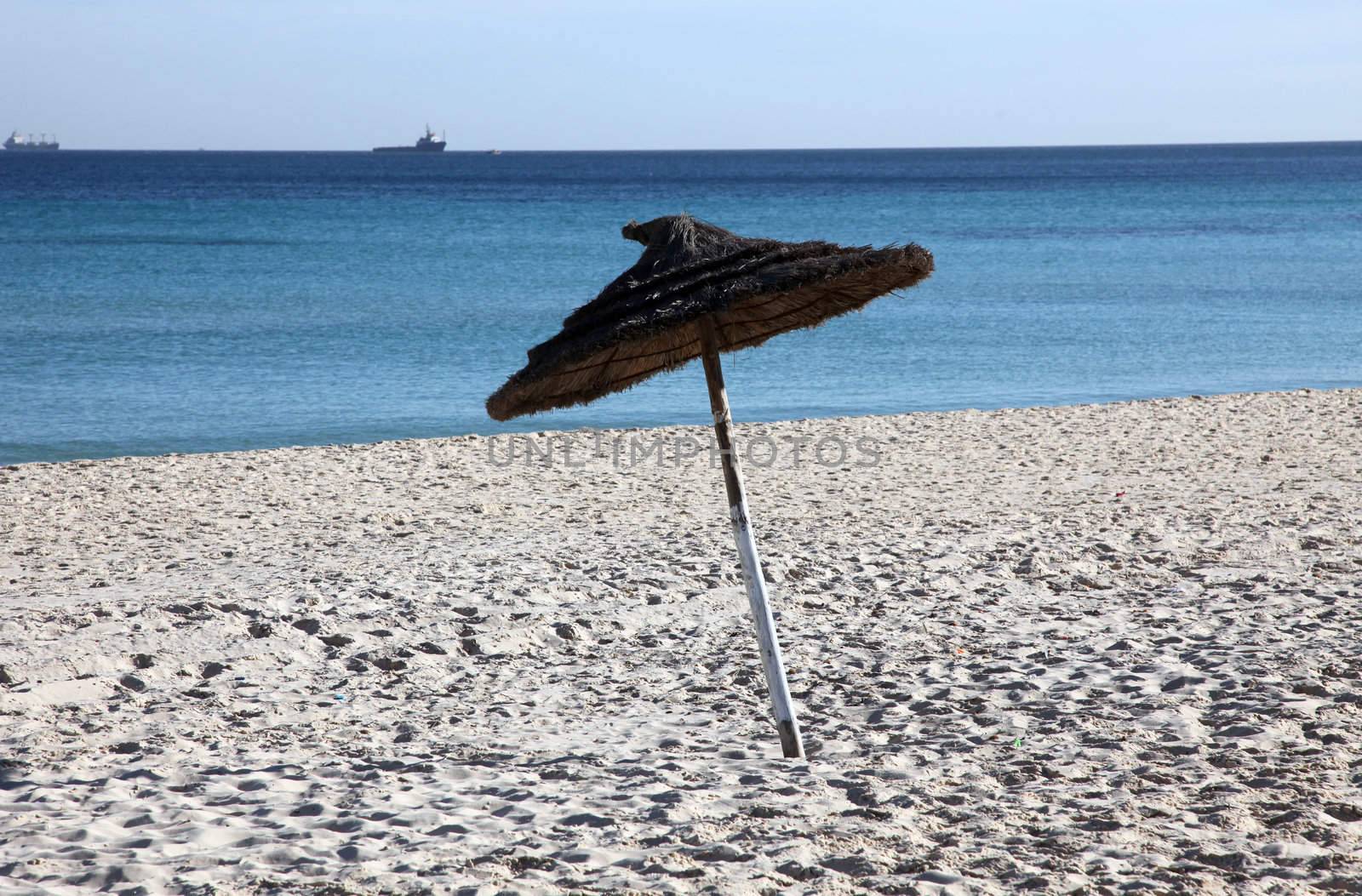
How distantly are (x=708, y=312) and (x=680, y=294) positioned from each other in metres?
0.15

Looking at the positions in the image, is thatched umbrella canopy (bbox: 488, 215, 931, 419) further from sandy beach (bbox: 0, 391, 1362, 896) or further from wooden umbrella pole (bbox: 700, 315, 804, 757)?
sandy beach (bbox: 0, 391, 1362, 896)

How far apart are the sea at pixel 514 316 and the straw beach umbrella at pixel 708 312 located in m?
9.94

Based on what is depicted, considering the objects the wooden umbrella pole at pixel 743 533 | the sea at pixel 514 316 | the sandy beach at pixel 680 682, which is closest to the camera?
the sandy beach at pixel 680 682

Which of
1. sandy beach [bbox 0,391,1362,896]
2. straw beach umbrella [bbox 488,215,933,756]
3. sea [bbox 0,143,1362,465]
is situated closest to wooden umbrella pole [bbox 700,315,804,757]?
straw beach umbrella [bbox 488,215,933,756]

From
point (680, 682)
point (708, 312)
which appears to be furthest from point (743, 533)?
point (680, 682)

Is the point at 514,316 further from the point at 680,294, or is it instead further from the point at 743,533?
the point at 680,294

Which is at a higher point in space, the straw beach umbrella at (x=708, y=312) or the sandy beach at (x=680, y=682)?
the straw beach umbrella at (x=708, y=312)

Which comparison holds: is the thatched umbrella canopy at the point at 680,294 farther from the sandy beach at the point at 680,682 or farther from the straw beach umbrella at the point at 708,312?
the sandy beach at the point at 680,682

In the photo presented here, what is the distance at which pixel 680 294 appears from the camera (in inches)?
151

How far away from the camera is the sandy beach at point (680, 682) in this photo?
12.2 ft

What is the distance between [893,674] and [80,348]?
1834 cm

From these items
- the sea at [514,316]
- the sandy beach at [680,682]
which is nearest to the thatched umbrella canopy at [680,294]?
the sandy beach at [680,682]

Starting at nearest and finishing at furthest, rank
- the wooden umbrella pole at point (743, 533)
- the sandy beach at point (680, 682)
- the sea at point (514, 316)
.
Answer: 1. the sandy beach at point (680, 682)
2. the wooden umbrella pole at point (743, 533)
3. the sea at point (514, 316)

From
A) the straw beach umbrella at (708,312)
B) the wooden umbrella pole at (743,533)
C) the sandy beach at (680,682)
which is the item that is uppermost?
the straw beach umbrella at (708,312)
